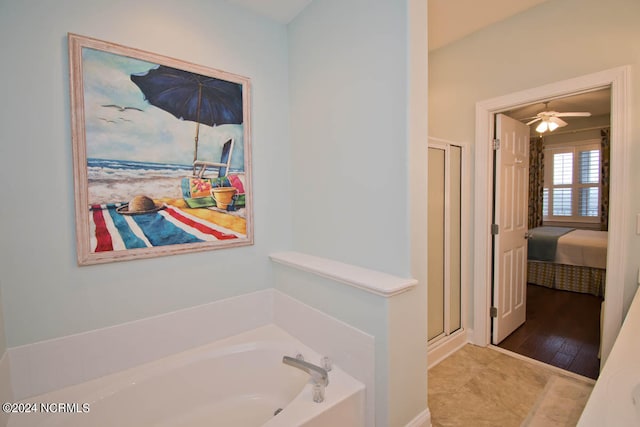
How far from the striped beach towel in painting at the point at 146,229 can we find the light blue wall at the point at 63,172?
4.0 inches

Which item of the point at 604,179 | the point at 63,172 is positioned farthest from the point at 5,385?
the point at 604,179

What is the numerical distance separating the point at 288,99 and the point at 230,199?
90 cm

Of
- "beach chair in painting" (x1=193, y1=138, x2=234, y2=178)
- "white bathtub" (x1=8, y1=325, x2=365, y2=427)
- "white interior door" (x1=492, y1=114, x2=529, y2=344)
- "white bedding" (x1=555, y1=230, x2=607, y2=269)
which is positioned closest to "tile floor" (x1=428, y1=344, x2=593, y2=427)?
"white interior door" (x1=492, y1=114, x2=529, y2=344)

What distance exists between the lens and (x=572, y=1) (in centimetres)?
189

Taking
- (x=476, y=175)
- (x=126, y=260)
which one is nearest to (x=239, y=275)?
(x=126, y=260)

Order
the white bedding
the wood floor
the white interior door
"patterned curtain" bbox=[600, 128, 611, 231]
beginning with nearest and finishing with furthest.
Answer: the wood floor, the white interior door, the white bedding, "patterned curtain" bbox=[600, 128, 611, 231]

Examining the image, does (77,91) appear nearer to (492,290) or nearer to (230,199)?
(230,199)

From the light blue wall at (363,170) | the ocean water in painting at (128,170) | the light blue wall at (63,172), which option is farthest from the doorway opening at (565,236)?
the ocean water in painting at (128,170)

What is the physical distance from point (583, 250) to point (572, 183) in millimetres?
2555

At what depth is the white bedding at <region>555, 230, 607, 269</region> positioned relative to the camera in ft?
11.2

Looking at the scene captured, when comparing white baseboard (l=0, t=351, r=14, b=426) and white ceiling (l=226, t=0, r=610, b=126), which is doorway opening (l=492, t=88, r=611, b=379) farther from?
white baseboard (l=0, t=351, r=14, b=426)

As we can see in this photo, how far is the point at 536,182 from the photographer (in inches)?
221

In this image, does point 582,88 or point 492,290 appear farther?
point 492,290

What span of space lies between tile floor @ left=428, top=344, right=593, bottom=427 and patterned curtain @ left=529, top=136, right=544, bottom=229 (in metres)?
4.45
